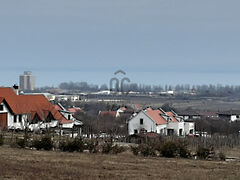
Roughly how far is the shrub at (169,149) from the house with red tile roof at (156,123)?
102 ft

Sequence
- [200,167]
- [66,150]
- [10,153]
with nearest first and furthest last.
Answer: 1. [200,167]
2. [10,153]
3. [66,150]

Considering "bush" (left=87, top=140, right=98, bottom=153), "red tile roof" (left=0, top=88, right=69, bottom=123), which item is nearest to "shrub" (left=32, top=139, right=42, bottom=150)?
"bush" (left=87, top=140, right=98, bottom=153)

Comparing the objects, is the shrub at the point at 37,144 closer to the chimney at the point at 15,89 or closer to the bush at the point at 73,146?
the bush at the point at 73,146

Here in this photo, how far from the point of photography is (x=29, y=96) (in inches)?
1742

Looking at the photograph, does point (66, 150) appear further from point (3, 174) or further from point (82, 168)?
point (3, 174)

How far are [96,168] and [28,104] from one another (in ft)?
91.5

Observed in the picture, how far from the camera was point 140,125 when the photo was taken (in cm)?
5556

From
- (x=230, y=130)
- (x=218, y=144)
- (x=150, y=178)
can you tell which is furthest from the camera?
(x=230, y=130)

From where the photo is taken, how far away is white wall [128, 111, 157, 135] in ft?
180

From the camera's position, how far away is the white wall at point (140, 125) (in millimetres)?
54844

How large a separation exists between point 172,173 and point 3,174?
567 centimetres

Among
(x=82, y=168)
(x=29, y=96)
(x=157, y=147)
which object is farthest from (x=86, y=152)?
(x=29, y=96)

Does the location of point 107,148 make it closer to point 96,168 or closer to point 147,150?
point 147,150

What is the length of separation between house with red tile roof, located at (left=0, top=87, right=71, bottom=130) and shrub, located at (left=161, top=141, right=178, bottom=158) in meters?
19.5
